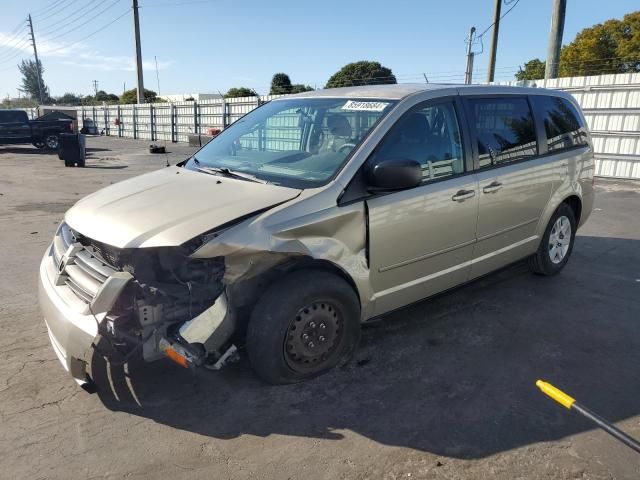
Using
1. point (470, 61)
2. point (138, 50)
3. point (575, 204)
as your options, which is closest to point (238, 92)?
point (138, 50)

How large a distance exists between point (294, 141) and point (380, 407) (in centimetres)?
204

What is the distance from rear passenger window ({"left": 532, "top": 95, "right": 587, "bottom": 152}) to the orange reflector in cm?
381

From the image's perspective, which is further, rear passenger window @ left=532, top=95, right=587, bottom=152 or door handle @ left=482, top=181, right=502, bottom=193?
rear passenger window @ left=532, top=95, right=587, bottom=152

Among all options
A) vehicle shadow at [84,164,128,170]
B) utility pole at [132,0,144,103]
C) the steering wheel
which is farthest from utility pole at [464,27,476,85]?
utility pole at [132,0,144,103]

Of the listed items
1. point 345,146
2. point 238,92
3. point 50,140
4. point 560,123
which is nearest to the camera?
point 345,146

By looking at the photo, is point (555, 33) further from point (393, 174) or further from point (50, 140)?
point (50, 140)

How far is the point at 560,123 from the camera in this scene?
15.9ft

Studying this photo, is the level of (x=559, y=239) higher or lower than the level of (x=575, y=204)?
A: lower

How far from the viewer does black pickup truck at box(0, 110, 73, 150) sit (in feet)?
68.7

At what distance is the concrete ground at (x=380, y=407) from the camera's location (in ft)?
8.05

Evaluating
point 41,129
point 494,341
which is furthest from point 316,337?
point 41,129

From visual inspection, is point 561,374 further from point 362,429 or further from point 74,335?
point 74,335

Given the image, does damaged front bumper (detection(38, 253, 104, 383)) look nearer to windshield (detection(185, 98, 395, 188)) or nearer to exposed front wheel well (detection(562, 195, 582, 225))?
windshield (detection(185, 98, 395, 188))

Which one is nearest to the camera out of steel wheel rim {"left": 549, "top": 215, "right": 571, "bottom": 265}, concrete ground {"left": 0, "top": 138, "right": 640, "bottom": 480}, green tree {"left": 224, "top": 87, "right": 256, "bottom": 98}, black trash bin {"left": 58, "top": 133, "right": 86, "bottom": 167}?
concrete ground {"left": 0, "top": 138, "right": 640, "bottom": 480}
